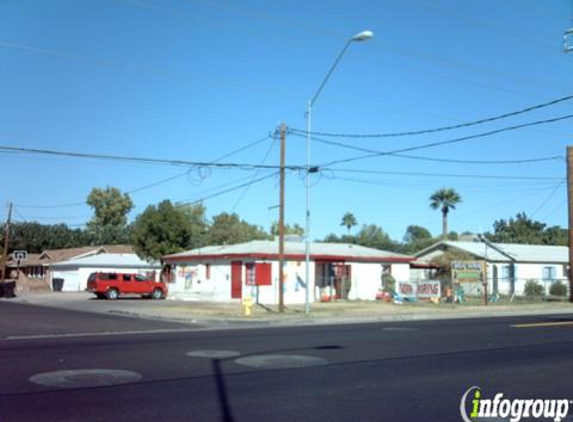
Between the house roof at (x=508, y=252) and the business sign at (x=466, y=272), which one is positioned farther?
the house roof at (x=508, y=252)

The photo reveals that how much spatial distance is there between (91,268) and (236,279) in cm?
2547

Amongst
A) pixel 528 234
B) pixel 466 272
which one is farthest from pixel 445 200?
pixel 466 272

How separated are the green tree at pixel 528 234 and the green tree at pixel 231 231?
30420 mm

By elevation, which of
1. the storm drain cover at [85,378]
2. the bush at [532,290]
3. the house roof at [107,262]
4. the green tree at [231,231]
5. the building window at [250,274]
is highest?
the green tree at [231,231]

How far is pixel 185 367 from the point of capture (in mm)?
12336

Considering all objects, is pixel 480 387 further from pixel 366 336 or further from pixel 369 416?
pixel 366 336

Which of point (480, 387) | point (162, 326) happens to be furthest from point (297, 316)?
point (480, 387)

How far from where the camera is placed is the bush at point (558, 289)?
47.9 m

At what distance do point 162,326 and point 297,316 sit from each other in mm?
6680

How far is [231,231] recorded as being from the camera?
89.8 metres

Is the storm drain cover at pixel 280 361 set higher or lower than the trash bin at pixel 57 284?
lower

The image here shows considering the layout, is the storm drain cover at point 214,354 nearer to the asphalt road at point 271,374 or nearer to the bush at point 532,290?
the asphalt road at point 271,374

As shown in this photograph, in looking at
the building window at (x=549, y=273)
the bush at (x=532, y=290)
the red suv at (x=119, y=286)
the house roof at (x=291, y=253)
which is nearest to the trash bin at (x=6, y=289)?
the red suv at (x=119, y=286)

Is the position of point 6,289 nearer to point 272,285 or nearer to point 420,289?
point 272,285
